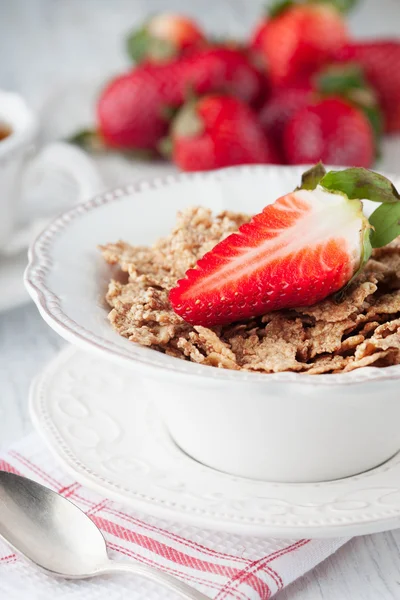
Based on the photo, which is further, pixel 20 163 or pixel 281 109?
pixel 281 109

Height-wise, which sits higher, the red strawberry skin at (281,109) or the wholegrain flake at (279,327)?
the wholegrain flake at (279,327)

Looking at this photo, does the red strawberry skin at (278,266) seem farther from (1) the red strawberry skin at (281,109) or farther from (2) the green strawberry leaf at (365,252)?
(1) the red strawberry skin at (281,109)

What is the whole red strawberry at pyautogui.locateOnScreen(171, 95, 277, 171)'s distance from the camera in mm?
2111

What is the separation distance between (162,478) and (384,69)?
1683 mm

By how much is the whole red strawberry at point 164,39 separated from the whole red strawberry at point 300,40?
0.69 feet

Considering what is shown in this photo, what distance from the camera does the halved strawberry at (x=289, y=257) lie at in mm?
1069

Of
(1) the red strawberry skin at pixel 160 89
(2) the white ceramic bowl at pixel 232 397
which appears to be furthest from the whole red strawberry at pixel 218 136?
(2) the white ceramic bowl at pixel 232 397

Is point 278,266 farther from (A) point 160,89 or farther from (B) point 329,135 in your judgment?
(A) point 160,89

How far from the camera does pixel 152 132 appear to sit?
2.33 meters

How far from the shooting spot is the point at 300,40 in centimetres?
253

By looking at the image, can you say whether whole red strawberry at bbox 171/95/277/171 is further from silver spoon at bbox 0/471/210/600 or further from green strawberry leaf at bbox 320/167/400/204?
silver spoon at bbox 0/471/210/600

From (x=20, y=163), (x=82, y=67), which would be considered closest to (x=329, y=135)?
(x=20, y=163)

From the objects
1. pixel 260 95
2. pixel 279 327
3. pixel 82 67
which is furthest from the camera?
pixel 82 67

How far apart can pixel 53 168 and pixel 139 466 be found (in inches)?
42.2
